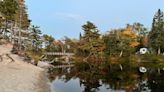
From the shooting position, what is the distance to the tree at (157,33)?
351ft

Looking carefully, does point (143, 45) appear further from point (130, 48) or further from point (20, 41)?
point (20, 41)

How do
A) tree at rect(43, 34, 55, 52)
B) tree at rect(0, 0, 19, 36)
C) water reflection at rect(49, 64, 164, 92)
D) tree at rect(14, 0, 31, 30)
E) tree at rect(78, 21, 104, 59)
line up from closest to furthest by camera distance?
water reflection at rect(49, 64, 164, 92) → tree at rect(0, 0, 19, 36) → tree at rect(14, 0, 31, 30) → tree at rect(78, 21, 104, 59) → tree at rect(43, 34, 55, 52)

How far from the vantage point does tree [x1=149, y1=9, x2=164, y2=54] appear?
351ft

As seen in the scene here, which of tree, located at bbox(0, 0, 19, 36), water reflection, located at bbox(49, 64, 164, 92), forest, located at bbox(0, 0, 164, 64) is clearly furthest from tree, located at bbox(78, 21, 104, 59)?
water reflection, located at bbox(49, 64, 164, 92)

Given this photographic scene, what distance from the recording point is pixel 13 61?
52781 millimetres

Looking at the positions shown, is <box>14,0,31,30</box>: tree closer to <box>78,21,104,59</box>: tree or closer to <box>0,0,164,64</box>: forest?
<box>0,0,164,64</box>: forest

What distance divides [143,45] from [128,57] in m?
13.7

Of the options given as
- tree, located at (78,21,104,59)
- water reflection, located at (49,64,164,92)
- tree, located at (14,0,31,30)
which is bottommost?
water reflection, located at (49,64,164,92)

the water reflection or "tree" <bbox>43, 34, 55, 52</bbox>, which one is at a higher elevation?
"tree" <bbox>43, 34, 55, 52</bbox>

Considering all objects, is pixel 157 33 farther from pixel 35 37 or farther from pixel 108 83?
pixel 108 83

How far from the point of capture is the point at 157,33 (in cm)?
10706

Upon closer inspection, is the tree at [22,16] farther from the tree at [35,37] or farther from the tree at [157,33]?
the tree at [157,33]

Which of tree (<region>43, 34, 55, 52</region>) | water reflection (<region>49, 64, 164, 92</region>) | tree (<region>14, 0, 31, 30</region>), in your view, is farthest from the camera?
tree (<region>43, 34, 55, 52</region>)

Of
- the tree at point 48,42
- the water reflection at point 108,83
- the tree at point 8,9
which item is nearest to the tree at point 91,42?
the tree at point 48,42
